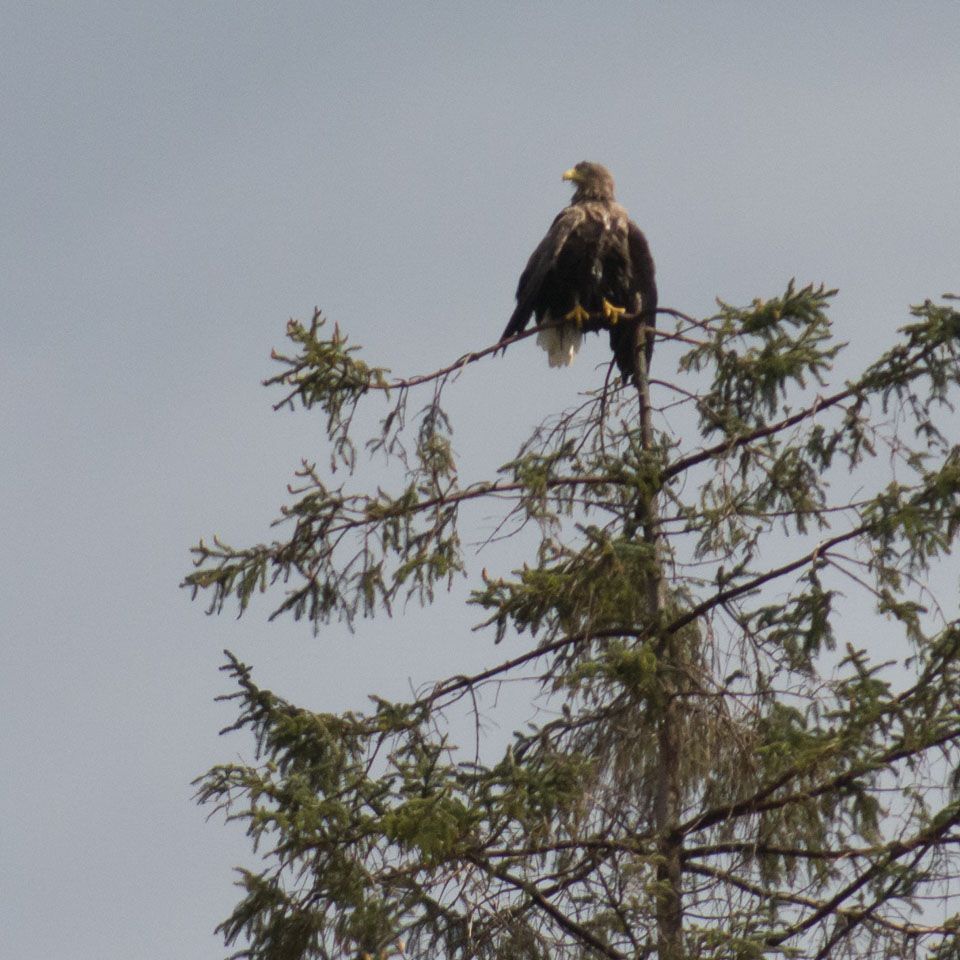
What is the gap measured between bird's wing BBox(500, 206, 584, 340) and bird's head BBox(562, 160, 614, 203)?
1.70ft

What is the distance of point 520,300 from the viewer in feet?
35.9

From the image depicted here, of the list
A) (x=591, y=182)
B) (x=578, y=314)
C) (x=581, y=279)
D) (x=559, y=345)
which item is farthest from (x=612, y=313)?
(x=591, y=182)

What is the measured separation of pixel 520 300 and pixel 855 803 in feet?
16.7

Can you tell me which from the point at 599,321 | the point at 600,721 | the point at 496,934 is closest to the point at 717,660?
the point at 600,721

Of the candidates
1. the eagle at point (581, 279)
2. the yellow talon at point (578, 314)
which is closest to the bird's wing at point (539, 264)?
the eagle at point (581, 279)

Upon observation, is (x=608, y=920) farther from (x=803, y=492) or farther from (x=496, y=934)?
(x=803, y=492)

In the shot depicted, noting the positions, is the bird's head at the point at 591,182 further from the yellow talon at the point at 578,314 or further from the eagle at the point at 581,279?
the yellow talon at the point at 578,314

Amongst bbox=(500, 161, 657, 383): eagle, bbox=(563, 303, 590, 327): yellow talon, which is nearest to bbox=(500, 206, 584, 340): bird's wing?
bbox=(500, 161, 657, 383): eagle

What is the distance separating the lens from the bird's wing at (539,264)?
1062 cm

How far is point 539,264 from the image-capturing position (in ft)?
36.7

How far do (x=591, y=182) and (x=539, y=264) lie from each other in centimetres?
163

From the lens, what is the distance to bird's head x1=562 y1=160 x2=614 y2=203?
12422mm

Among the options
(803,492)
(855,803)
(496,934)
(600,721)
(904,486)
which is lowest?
(496,934)

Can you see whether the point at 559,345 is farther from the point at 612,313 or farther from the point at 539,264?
the point at 612,313
